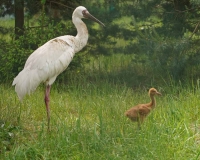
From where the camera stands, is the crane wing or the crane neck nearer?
the crane wing

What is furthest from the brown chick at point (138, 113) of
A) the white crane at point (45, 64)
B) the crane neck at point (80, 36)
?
the crane neck at point (80, 36)

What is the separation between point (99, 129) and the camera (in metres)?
6.18

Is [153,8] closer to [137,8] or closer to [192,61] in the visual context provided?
[137,8]

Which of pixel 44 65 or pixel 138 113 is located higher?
pixel 44 65

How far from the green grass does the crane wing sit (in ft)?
1.11

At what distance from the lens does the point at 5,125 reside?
6.16 metres

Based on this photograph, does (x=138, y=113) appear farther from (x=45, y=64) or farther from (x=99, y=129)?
(x=45, y=64)

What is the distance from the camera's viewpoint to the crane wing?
6731mm

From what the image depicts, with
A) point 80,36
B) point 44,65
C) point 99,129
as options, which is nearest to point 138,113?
point 99,129

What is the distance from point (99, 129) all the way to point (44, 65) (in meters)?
1.27

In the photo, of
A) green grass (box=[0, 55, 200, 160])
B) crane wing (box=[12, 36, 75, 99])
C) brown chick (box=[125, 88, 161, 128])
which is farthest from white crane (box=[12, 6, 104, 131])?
brown chick (box=[125, 88, 161, 128])

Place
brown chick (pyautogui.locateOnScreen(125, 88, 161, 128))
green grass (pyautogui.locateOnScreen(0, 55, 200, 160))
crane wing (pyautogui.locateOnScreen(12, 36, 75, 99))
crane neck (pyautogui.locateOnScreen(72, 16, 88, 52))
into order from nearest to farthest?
green grass (pyautogui.locateOnScreen(0, 55, 200, 160)) → brown chick (pyautogui.locateOnScreen(125, 88, 161, 128)) → crane wing (pyautogui.locateOnScreen(12, 36, 75, 99)) → crane neck (pyautogui.locateOnScreen(72, 16, 88, 52))

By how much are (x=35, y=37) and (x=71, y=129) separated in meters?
3.78

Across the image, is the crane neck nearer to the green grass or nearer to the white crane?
the white crane
